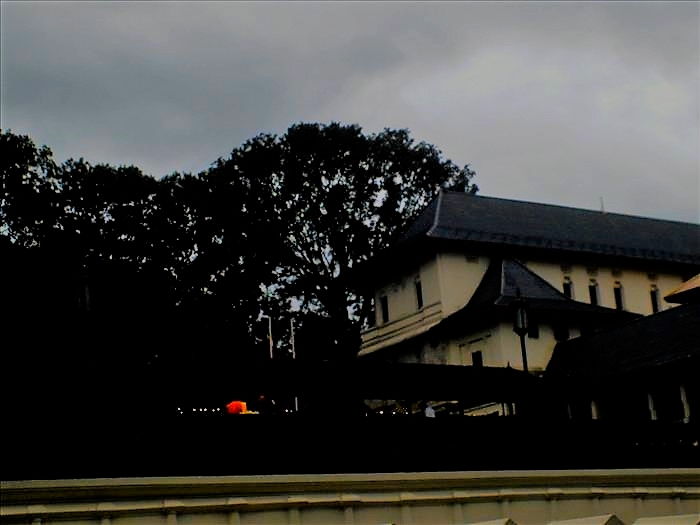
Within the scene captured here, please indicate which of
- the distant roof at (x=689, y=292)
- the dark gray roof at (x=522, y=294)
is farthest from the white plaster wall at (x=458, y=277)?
the distant roof at (x=689, y=292)

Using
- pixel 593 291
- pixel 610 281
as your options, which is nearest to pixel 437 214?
pixel 593 291

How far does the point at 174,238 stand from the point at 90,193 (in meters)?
4.66

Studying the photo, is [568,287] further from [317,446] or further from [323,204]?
[317,446]

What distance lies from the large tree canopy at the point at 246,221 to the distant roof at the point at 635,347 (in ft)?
44.8

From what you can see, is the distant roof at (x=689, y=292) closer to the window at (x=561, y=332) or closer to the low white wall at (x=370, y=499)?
the low white wall at (x=370, y=499)

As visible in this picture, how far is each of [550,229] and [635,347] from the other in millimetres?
16973

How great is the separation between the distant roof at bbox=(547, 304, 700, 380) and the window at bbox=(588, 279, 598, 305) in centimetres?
861

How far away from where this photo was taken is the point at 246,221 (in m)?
55.4

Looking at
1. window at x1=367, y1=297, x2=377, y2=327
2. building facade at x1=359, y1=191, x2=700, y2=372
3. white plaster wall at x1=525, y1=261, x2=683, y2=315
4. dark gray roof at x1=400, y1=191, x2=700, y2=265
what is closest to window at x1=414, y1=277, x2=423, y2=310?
building facade at x1=359, y1=191, x2=700, y2=372

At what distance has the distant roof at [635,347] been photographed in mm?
36441

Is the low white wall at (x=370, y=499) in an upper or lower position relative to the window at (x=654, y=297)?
lower

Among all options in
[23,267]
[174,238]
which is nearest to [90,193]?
[174,238]

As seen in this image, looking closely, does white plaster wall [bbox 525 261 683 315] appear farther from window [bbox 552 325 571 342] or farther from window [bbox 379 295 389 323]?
window [bbox 379 295 389 323]

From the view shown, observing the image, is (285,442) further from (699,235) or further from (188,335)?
(699,235)
